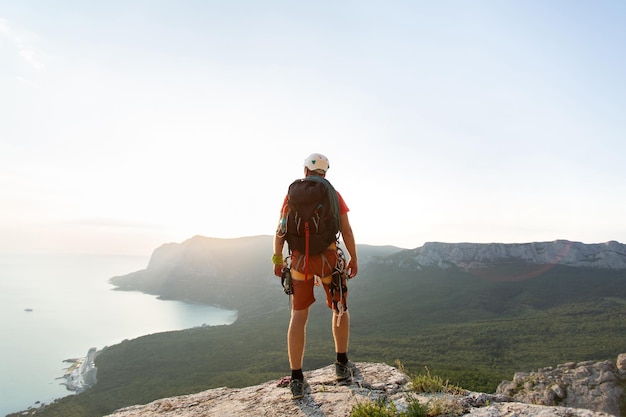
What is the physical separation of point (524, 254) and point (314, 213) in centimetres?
15526

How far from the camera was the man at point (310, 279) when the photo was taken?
482 centimetres

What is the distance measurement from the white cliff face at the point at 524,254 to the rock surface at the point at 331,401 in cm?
13766

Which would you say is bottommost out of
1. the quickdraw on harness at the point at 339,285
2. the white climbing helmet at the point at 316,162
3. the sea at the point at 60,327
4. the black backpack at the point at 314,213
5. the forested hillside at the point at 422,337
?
the sea at the point at 60,327

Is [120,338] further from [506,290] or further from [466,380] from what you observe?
[506,290]

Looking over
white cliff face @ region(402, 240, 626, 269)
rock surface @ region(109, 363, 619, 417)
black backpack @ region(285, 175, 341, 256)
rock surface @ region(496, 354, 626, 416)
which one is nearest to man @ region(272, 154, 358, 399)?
black backpack @ region(285, 175, 341, 256)

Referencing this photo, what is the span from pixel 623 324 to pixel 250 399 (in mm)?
100342

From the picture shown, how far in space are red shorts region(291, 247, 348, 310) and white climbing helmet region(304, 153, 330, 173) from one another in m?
1.20

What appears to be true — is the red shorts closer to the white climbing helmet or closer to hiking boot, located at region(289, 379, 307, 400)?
hiking boot, located at region(289, 379, 307, 400)

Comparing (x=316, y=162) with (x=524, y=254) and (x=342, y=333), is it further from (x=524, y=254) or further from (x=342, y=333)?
(x=524, y=254)

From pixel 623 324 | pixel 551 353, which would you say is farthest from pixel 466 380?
pixel 623 324

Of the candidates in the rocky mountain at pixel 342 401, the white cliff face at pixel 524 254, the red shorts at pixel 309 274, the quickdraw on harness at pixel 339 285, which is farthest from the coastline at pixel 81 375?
the white cliff face at pixel 524 254

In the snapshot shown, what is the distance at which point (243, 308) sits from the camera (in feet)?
502

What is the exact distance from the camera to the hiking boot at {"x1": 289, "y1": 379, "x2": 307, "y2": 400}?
452cm

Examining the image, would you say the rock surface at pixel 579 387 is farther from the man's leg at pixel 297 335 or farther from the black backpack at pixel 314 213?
the black backpack at pixel 314 213
